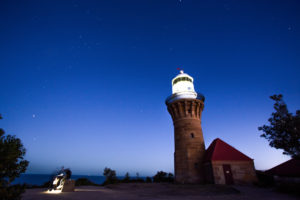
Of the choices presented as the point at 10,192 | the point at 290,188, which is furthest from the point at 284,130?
the point at 10,192

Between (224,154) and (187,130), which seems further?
(187,130)

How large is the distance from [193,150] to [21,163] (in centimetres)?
1885

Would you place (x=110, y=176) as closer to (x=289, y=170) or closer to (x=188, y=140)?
(x=188, y=140)

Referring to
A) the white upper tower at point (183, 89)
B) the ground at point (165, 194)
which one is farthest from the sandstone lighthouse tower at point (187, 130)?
the ground at point (165, 194)

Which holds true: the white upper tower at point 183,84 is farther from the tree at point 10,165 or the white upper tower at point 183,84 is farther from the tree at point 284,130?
the tree at point 10,165

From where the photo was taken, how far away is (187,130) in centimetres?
2073

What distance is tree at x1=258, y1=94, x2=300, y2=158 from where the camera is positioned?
35.3ft

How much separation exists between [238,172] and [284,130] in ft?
27.1

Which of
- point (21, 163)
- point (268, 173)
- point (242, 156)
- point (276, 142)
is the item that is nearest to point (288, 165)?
point (268, 173)

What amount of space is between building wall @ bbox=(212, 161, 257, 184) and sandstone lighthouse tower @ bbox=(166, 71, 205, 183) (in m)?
2.44

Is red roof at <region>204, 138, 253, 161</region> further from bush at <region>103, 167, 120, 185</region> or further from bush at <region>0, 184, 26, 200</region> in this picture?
bush at <region>0, 184, 26, 200</region>

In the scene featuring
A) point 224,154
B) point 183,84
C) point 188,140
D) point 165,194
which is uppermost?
point 183,84

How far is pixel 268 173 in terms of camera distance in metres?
16.6

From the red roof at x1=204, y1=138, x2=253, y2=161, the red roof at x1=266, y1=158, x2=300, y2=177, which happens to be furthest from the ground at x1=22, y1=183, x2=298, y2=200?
the red roof at x1=204, y1=138, x2=253, y2=161
